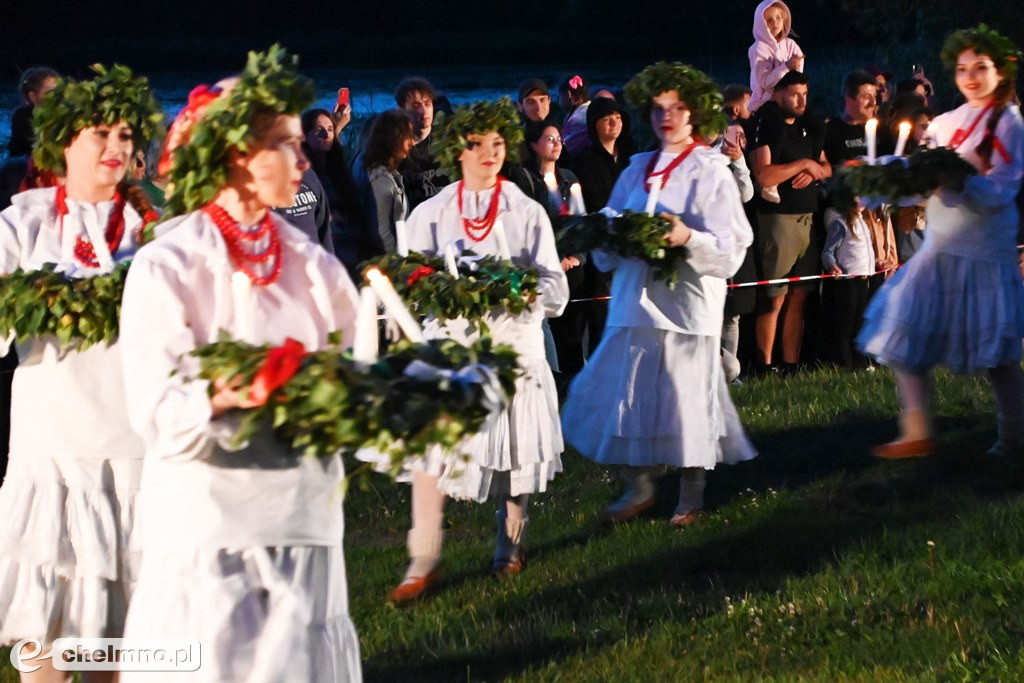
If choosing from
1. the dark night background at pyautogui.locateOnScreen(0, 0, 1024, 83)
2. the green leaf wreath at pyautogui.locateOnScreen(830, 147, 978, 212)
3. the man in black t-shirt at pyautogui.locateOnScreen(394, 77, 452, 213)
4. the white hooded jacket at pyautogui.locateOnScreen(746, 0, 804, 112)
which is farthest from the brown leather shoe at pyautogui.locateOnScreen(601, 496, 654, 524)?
the dark night background at pyautogui.locateOnScreen(0, 0, 1024, 83)

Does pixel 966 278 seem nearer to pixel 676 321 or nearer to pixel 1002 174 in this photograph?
pixel 1002 174

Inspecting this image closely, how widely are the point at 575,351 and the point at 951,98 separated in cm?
1436

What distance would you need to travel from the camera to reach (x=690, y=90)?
891cm

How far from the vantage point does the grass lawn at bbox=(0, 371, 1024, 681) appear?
667 centimetres

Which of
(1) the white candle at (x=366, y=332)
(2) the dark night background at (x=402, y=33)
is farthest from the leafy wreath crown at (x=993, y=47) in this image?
(2) the dark night background at (x=402, y=33)

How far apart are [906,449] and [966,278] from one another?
105 cm

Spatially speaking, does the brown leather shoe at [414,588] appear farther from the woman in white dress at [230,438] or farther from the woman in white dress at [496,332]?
the woman in white dress at [230,438]

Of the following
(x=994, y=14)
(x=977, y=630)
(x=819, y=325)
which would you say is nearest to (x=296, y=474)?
(x=977, y=630)

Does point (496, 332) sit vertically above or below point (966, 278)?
below

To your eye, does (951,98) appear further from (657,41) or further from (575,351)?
(657,41)

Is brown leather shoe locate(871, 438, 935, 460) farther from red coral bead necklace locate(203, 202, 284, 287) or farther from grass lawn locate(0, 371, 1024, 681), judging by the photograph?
red coral bead necklace locate(203, 202, 284, 287)

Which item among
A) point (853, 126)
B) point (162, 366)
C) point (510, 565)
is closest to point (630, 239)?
point (510, 565)

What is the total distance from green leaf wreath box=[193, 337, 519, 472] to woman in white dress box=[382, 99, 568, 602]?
11.3 ft

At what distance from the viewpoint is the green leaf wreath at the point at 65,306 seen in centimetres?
566
